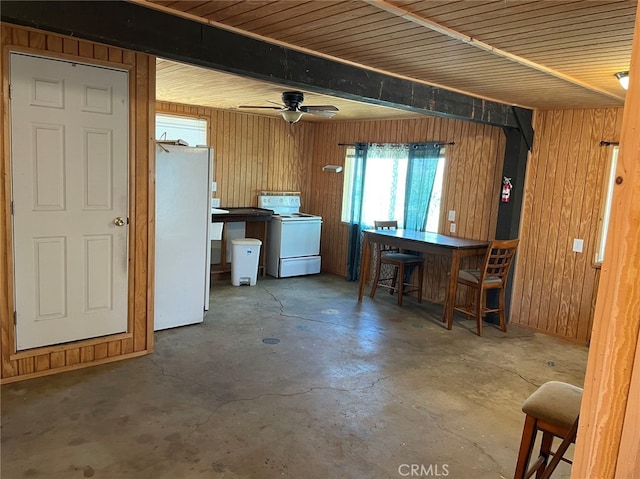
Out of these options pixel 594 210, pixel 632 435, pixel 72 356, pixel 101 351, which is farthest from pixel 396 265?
pixel 632 435

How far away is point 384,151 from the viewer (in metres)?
6.46

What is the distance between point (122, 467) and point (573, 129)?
4.68 m

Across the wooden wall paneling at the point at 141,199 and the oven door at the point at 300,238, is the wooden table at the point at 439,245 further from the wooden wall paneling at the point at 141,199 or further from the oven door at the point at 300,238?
the wooden wall paneling at the point at 141,199

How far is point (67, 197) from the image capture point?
10.6 feet

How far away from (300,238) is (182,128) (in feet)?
7.02

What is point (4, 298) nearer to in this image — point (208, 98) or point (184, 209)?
Answer: point (184, 209)

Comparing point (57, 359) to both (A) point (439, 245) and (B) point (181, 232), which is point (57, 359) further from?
(A) point (439, 245)

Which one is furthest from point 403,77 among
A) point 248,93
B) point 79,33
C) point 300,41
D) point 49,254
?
point 49,254

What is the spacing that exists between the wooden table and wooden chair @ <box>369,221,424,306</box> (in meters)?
0.22

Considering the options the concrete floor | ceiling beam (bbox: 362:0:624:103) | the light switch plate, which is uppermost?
ceiling beam (bbox: 362:0:624:103)

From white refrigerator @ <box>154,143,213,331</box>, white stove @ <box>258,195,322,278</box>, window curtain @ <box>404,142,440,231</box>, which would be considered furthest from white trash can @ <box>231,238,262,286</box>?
window curtain @ <box>404,142,440,231</box>

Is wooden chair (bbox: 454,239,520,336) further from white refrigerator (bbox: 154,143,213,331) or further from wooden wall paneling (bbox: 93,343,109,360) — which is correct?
wooden wall paneling (bbox: 93,343,109,360)

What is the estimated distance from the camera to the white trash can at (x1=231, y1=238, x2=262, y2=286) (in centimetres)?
620

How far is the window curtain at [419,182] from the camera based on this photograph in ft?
19.4
